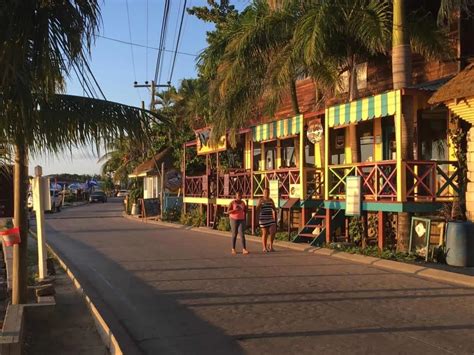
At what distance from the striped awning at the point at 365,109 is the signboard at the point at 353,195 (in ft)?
4.83

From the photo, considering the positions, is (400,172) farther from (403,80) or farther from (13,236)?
(13,236)

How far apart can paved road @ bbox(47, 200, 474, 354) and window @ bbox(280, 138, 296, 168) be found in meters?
8.51

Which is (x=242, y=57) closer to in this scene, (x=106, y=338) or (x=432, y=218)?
(x=432, y=218)

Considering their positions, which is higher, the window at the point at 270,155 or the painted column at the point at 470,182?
the window at the point at 270,155

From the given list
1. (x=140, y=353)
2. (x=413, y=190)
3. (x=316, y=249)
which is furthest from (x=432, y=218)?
(x=140, y=353)

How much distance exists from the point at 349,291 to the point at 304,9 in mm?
8859

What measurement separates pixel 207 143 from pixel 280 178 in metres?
5.98

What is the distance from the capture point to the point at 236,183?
2198 centimetres

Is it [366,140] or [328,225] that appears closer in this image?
[328,225]

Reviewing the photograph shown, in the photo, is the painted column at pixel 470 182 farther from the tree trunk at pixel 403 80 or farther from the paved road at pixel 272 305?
the paved road at pixel 272 305

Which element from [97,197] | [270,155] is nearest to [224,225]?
[270,155]

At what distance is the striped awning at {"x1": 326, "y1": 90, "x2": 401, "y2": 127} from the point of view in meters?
13.2

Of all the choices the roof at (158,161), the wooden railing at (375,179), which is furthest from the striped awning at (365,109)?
the roof at (158,161)

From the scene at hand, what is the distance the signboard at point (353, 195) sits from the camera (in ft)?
46.4
